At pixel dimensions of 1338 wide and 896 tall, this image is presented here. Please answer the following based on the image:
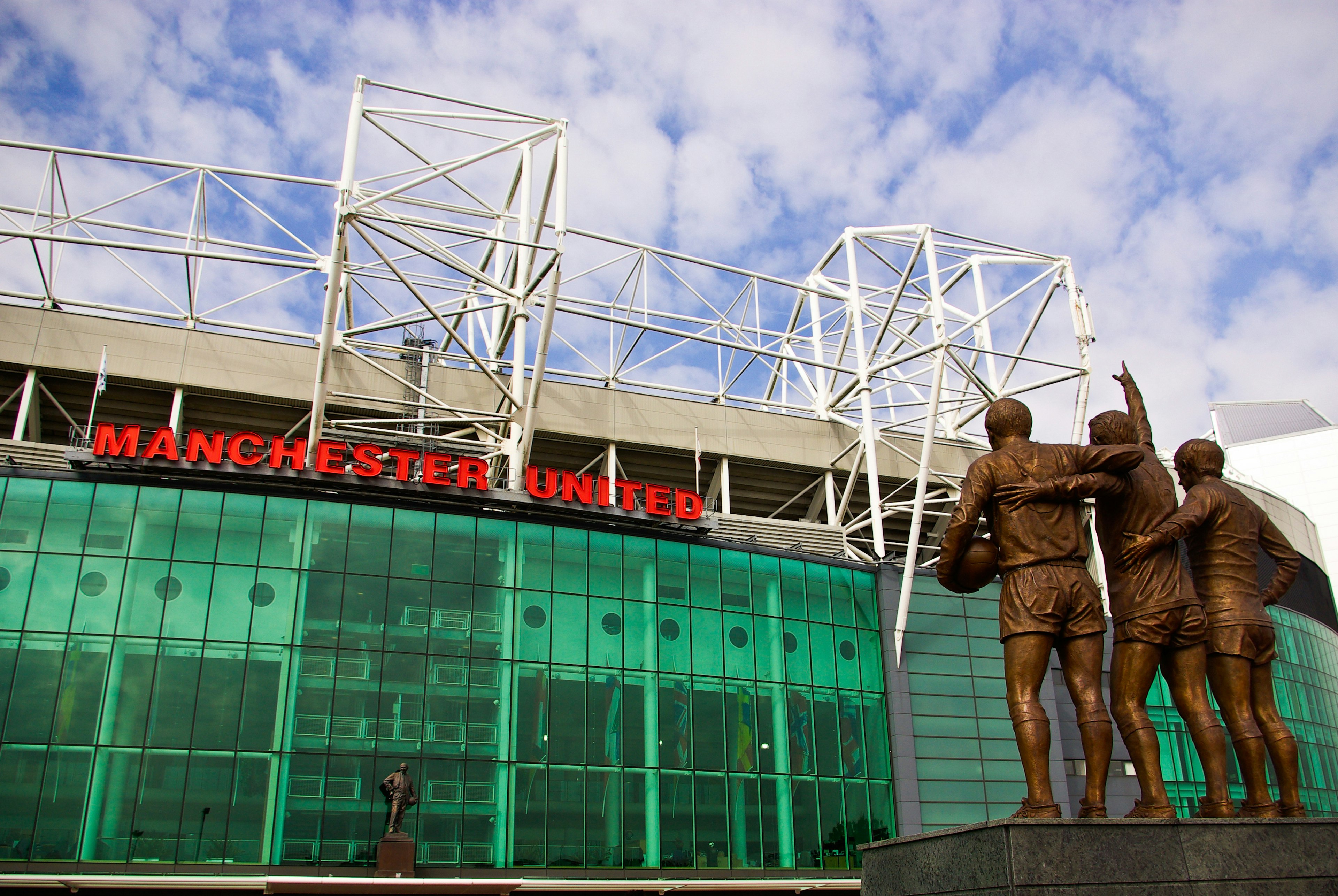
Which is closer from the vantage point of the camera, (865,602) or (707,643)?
(707,643)

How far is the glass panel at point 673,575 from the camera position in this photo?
3619cm

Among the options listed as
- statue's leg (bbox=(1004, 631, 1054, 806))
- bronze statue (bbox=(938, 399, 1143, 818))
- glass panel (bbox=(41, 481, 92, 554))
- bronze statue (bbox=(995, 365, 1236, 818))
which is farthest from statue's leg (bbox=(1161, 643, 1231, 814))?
glass panel (bbox=(41, 481, 92, 554))

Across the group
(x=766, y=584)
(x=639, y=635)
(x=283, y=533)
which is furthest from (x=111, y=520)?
(x=766, y=584)

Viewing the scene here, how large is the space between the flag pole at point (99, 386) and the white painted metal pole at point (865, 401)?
2575cm

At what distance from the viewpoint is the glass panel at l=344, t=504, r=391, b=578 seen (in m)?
32.7

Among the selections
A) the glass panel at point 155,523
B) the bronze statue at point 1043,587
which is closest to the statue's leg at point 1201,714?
the bronze statue at point 1043,587

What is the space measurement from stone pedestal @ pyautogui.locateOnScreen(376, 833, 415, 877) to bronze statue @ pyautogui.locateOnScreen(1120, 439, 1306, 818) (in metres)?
21.4

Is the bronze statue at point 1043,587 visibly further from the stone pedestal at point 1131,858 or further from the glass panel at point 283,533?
the glass panel at point 283,533

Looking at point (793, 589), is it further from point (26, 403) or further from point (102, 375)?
point (26, 403)

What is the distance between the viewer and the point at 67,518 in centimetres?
3097

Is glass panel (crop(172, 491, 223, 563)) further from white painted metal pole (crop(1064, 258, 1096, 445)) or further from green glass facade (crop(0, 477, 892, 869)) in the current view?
white painted metal pole (crop(1064, 258, 1096, 445))

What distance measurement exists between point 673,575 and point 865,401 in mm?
11230

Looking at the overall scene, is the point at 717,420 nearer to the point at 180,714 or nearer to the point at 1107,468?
the point at 180,714

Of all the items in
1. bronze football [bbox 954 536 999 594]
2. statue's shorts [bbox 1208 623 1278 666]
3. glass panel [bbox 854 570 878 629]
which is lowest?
statue's shorts [bbox 1208 623 1278 666]
